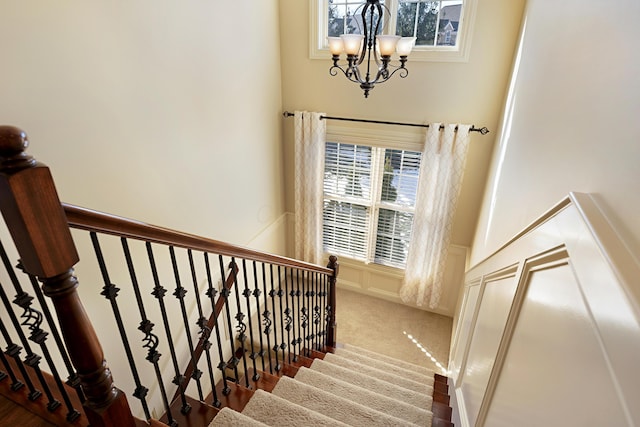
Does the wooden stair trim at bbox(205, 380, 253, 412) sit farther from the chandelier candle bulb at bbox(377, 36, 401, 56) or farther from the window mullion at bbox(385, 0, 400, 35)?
the window mullion at bbox(385, 0, 400, 35)

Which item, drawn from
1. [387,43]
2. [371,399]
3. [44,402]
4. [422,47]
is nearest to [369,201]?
[422,47]

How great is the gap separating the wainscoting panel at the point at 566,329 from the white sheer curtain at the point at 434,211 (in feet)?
7.81

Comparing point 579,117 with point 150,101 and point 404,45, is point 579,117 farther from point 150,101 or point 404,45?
point 150,101

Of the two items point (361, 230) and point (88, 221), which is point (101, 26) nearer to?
point (88, 221)

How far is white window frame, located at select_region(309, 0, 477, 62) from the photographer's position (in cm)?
338

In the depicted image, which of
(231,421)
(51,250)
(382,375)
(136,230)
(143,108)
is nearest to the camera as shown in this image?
(51,250)

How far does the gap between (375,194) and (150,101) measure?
2.80 meters

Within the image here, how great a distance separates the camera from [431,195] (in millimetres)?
4070

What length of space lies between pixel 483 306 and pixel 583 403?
145 centimetres

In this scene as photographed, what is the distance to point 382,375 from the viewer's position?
9.41 ft

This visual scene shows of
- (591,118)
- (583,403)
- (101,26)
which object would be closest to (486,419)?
(583,403)

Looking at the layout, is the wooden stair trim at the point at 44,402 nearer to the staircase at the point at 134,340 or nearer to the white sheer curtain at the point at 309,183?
the staircase at the point at 134,340

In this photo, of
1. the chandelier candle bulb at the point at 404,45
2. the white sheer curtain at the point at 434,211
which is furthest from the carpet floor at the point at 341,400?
the chandelier candle bulb at the point at 404,45

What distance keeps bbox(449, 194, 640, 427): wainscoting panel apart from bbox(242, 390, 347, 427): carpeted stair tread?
0.72 meters
